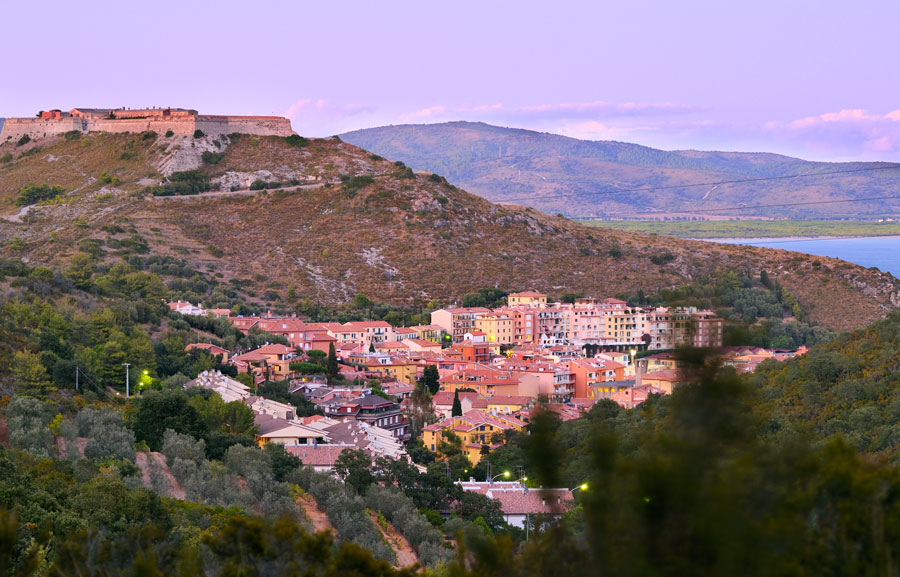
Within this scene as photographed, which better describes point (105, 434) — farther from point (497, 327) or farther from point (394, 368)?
point (497, 327)

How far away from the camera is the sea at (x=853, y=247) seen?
8150cm

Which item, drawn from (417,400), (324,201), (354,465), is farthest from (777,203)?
(354,465)

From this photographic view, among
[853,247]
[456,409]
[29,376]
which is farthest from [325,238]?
[853,247]

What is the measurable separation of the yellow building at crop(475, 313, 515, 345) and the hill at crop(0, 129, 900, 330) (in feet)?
18.4

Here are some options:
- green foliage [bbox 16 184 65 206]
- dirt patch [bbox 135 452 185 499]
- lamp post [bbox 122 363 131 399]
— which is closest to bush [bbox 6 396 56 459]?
dirt patch [bbox 135 452 185 499]

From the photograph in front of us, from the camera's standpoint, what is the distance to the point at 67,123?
214ft

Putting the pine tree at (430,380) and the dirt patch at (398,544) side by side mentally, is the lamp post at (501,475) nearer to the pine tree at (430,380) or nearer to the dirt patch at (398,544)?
the dirt patch at (398,544)

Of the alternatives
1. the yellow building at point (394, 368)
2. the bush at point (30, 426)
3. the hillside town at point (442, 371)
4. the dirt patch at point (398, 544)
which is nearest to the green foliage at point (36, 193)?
the hillside town at point (442, 371)

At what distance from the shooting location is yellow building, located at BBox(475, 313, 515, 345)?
42031mm

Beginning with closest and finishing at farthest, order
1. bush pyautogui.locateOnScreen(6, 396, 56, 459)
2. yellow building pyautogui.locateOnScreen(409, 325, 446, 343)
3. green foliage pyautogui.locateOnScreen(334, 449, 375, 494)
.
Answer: bush pyautogui.locateOnScreen(6, 396, 56, 459), green foliage pyautogui.locateOnScreen(334, 449, 375, 494), yellow building pyautogui.locateOnScreen(409, 325, 446, 343)

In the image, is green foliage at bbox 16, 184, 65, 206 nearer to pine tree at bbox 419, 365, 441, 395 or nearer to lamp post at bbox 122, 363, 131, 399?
pine tree at bbox 419, 365, 441, 395

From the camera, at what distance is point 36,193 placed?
56.7 m

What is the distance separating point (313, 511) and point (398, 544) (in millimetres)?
1480

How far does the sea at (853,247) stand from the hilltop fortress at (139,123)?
36686 millimetres
